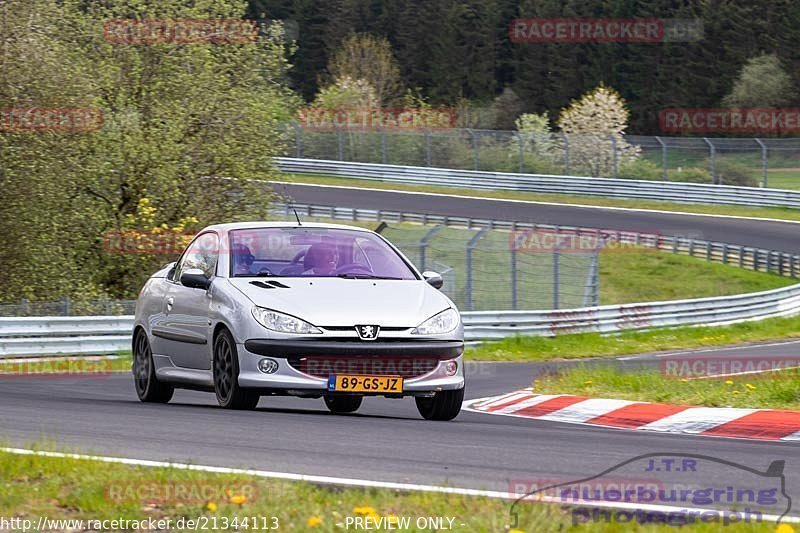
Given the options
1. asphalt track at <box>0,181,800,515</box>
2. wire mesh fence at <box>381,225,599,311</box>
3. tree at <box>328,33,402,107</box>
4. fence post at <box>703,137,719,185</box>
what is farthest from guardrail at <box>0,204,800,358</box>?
tree at <box>328,33,402,107</box>

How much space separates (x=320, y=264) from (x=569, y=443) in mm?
3069

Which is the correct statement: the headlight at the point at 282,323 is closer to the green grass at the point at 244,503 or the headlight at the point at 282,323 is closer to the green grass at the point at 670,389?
the green grass at the point at 244,503

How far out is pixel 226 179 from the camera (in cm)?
2859

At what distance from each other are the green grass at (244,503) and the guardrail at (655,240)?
3206 cm

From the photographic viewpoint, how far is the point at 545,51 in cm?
9188

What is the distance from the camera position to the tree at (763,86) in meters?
80.2

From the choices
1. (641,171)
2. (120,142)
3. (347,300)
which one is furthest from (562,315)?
(641,171)

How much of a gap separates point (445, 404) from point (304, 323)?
4.64ft

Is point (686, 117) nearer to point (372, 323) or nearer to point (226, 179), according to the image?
point (226, 179)

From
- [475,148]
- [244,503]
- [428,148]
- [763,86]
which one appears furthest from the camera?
[763,86]

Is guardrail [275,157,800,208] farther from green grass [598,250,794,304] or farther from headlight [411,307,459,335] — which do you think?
headlight [411,307,459,335]

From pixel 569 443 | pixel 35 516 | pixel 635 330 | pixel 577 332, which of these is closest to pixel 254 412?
pixel 569 443

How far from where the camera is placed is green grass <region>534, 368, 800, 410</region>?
11797 mm

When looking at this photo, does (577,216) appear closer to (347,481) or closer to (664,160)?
(664,160)
